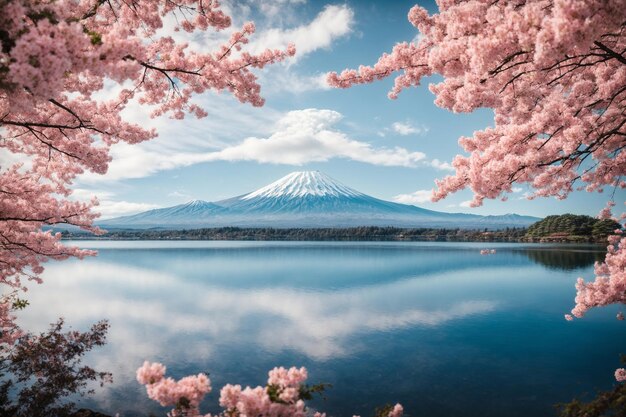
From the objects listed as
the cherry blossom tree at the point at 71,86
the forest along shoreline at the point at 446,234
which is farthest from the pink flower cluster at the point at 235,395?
the forest along shoreline at the point at 446,234

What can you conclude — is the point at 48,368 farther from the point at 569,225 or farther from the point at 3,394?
the point at 569,225

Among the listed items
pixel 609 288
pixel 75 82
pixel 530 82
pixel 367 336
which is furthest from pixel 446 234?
pixel 75 82

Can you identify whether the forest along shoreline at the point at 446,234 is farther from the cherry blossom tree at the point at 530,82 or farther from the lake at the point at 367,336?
the cherry blossom tree at the point at 530,82

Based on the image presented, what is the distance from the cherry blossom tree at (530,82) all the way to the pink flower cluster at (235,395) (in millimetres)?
3663

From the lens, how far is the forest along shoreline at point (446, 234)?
7656cm

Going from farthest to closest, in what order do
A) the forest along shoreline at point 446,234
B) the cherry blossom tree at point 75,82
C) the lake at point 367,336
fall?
the forest along shoreline at point 446,234, the lake at point 367,336, the cherry blossom tree at point 75,82

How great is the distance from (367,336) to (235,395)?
46.8 feet

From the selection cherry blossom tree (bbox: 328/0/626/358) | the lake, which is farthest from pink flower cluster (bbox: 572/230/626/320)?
the lake

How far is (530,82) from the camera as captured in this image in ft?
17.6

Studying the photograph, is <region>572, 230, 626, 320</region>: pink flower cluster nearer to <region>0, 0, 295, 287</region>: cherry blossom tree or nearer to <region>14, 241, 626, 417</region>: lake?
<region>14, 241, 626, 417</region>: lake

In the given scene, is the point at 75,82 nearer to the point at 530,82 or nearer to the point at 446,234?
the point at 530,82

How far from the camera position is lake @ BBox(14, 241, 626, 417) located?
10000 mm

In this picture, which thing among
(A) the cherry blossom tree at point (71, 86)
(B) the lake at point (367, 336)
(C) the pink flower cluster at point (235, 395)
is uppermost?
(A) the cherry blossom tree at point (71, 86)

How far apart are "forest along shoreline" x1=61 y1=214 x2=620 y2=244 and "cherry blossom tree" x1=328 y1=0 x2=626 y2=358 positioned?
83446 millimetres
